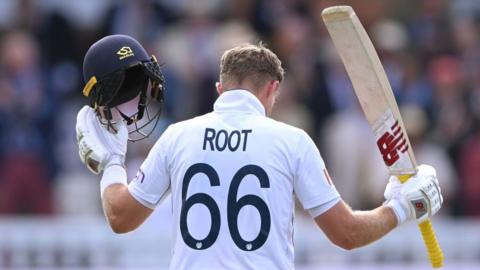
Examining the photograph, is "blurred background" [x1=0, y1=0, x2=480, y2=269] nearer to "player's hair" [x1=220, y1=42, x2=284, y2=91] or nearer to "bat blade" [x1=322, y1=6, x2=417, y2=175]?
"bat blade" [x1=322, y1=6, x2=417, y2=175]

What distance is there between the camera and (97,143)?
230 inches

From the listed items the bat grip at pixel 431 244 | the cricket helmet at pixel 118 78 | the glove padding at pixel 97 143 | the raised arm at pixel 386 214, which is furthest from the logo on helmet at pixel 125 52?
the bat grip at pixel 431 244

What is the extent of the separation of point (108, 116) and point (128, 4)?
605cm

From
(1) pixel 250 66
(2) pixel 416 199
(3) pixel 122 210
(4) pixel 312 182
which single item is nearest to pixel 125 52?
(1) pixel 250 66

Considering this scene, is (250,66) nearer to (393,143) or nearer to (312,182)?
(312,182)

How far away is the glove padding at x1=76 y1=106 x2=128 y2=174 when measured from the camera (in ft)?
19.1

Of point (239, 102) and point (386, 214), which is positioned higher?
point (239, 102)

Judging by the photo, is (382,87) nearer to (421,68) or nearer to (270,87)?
(270,87)

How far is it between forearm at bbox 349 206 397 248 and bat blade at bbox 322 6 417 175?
0.30 metres

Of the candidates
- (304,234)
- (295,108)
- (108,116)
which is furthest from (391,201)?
(295,108)

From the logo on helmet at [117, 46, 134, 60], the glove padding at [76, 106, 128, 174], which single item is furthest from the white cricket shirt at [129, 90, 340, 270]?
the logo on helmet at [117, 46, 134, 60]

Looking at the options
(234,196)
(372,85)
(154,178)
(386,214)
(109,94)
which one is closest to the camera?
(234,196)

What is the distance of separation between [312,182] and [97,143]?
100 centimetres

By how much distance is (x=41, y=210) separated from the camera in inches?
442
